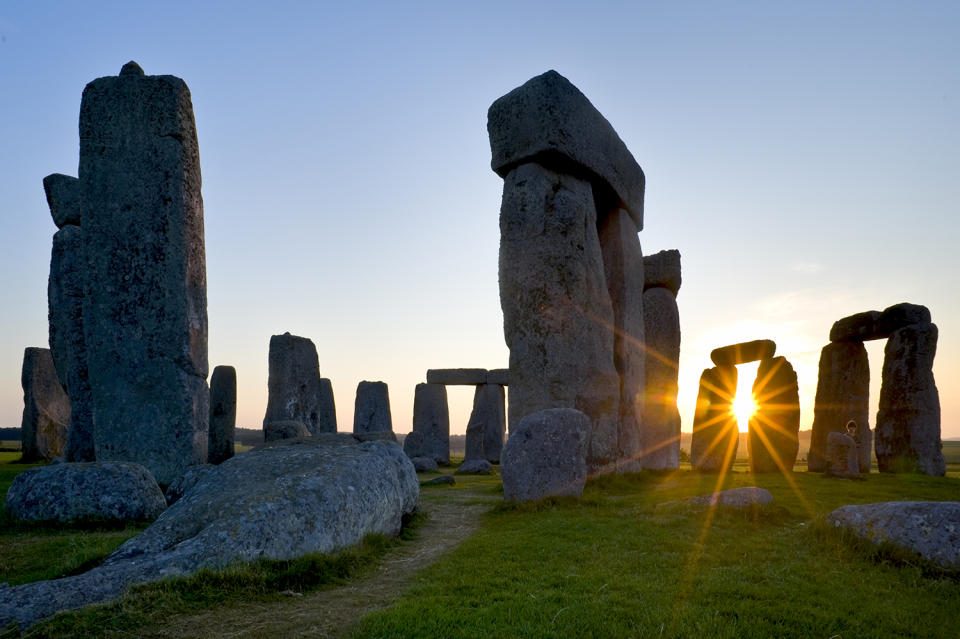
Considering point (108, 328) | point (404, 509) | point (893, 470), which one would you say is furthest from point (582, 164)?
point (893, 470)

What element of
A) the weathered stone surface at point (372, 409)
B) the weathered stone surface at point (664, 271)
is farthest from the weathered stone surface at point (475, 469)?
the weathered stone surface at point (372, 409)

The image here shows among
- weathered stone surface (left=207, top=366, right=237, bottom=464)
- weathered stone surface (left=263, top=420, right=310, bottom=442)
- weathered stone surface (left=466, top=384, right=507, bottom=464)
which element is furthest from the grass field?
weathered stone surface (left=466, top=384, right=507, bottom=464)

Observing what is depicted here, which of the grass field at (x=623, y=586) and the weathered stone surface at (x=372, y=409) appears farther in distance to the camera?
the weathered stone surface at (x=372, y=409)

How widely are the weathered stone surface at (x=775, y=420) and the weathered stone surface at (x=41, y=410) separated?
Answer: 20.5m

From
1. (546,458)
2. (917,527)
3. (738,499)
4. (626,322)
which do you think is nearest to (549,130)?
(626,322)

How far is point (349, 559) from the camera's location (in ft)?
16.9

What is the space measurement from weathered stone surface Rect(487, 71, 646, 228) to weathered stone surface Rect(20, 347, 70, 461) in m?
16.3

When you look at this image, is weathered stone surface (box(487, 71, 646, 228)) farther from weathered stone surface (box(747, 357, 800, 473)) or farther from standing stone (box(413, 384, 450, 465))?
standing stone (box(413, 384, 450, 465))

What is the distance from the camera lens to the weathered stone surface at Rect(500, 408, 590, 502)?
854 centimetres

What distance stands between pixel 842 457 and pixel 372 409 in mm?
17161

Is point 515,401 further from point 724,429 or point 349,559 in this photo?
point 724,429

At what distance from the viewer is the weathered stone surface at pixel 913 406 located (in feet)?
54.4

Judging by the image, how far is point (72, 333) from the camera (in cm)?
1173

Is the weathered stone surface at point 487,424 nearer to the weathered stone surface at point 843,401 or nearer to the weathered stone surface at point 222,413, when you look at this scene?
the weathered stone surface at point 843,401
